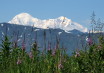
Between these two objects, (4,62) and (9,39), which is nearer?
(4,62)

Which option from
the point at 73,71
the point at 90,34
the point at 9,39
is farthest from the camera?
the point at 9,39

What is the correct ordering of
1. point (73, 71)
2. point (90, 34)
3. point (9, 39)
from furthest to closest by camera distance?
point (9, 39) < point (90, 34) < point (73, 71)

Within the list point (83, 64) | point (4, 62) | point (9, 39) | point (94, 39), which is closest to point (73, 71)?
point (83, 64)

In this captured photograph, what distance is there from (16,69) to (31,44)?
109 inches

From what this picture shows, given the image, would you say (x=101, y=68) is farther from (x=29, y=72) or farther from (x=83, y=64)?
(x=29, y=72)

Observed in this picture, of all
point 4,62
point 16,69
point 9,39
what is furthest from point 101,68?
point 9,39

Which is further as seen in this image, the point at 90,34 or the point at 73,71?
the point at 90,34

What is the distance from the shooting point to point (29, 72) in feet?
23.9

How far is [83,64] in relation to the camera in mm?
Result: 7535

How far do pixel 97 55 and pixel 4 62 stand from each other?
10.7ft

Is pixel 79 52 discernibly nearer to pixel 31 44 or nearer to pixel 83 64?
pixel 83 64

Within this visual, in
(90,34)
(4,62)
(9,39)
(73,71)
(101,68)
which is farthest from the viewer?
(9,39)

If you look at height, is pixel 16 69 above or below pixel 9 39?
below

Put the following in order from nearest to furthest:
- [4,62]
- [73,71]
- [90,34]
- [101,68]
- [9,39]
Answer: [101,68]
[73,71]
[90,34]
[4,62]
[9,39]
